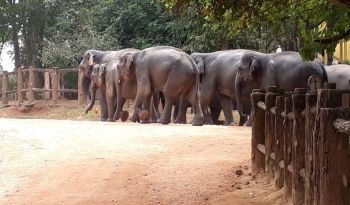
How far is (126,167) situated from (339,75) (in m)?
8.15

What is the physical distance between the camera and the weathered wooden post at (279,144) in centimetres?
663

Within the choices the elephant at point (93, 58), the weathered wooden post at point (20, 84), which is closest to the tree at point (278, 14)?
the elephant at point (93, 58)

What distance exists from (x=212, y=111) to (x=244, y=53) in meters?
2.87

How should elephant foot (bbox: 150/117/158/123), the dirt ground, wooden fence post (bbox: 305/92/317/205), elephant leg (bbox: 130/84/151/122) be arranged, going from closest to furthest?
1. wooden fence post (bbox: 305/92/317/205)
2. the dirt ground
3. elephant leg (bbox: 130/84/151/122)
4. elephant foot (bbox: 150/117/158/123)

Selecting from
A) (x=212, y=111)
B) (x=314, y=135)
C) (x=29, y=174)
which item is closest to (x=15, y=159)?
(x=29, y=174)

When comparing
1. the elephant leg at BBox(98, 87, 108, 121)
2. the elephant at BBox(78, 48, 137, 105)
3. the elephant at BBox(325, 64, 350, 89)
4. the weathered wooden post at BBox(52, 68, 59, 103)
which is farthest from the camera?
the weathered wooden post at BBox(52, 68, 59, 103)

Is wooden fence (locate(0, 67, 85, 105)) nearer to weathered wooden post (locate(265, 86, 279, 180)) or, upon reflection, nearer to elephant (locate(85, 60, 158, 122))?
elephant (locate(85, 60, 158, 122))

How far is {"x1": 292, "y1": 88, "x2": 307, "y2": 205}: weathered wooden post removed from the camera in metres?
5.53

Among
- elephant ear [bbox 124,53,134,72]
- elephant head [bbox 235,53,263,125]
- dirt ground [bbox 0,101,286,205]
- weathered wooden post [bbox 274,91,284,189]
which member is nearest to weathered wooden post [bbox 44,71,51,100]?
elephant ear [bbox 124,53,134,72]

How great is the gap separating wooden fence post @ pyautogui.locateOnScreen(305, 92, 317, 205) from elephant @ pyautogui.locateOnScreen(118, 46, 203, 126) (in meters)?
11.0

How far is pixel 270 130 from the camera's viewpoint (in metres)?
7.44

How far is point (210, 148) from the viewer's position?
1055 centimetres

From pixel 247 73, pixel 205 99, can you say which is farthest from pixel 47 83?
pixel 247 73

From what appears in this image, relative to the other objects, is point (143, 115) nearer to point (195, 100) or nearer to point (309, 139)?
point (195, 100)
